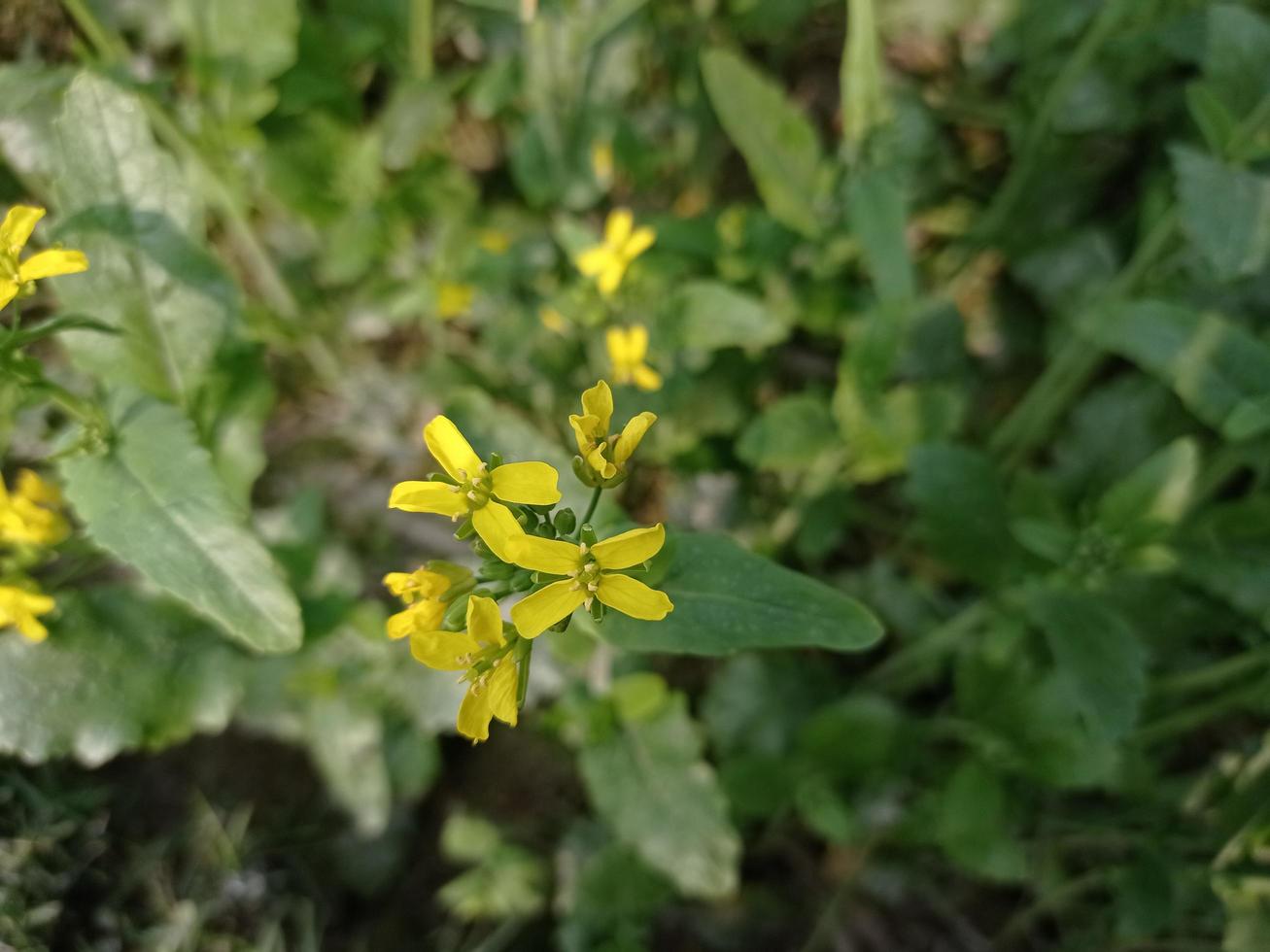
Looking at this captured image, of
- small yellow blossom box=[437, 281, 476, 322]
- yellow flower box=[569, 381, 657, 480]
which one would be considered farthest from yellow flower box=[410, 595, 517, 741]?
small yellow blossom box=[437, 281, 476, 322]

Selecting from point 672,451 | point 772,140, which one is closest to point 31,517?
point 672,451

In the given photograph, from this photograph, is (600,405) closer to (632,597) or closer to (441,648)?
(632,597)

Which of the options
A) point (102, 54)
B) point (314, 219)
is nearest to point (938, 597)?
point (314, 219)

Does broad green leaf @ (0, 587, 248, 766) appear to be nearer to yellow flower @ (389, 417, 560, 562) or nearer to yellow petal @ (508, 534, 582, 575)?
yellow flower @ (389, 417, 560, 562)

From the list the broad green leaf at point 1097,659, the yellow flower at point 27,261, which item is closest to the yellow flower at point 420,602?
the yellow flower at point 27,261

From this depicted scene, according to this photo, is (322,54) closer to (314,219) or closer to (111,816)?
(314,219)

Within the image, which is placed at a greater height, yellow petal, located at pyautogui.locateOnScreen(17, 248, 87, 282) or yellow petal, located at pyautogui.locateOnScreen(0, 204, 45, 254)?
yellow petal, located at pyautogui.locateOnScreen(0, 204, 45, 254)

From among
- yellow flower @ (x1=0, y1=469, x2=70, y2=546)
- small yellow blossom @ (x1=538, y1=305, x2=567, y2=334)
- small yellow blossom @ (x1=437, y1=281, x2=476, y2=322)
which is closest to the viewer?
yellow flower @ (x1=0, y1=469, x2=70, y2=546)
